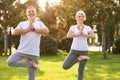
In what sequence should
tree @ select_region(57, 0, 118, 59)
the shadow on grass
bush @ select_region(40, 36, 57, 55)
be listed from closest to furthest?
the shadow on grass
tree @ select_region(57, 0, 118, 59)
bush @ select_region(40, 36, 57, 55)

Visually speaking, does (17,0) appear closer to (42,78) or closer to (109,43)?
(109,43)

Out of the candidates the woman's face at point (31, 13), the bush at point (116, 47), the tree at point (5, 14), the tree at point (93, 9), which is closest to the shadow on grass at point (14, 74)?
the woman's face at point (31, 13)

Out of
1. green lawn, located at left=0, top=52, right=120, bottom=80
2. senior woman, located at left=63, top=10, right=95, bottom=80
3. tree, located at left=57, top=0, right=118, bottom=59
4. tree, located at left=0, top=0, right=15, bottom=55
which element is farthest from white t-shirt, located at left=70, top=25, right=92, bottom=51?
tree, located at left=0, top=0, right=15, bottom=55

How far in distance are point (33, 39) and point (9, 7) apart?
24.8 metres

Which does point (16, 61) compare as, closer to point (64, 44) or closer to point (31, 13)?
point (31, 13)

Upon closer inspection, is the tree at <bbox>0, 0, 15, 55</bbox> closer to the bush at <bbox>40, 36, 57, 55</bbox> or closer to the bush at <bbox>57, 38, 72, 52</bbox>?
the bush at <bbox>40, 36, 57, 55</bbox>

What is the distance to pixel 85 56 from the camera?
10398 mm

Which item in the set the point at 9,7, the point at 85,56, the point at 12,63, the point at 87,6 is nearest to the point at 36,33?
the point at 12,63

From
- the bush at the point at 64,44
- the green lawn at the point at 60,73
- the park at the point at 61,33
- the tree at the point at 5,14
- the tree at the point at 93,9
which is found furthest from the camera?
the bush at the point at 64,44

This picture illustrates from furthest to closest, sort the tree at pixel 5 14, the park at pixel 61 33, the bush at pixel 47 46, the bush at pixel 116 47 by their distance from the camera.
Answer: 1. the bush at pixel 116 47
2. the bush at pixel 47 46
3. the tree at pixel 5 14
4. the park at pixel 61 33

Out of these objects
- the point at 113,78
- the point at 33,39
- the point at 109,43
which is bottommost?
the point at 109,43

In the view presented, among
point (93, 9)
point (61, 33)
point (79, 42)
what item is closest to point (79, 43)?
point (79, 42)

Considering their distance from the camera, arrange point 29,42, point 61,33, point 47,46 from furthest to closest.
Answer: point 61,33
point 47,46
point 29,42

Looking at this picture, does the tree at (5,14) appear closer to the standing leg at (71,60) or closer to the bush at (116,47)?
the bush at (116,47)
